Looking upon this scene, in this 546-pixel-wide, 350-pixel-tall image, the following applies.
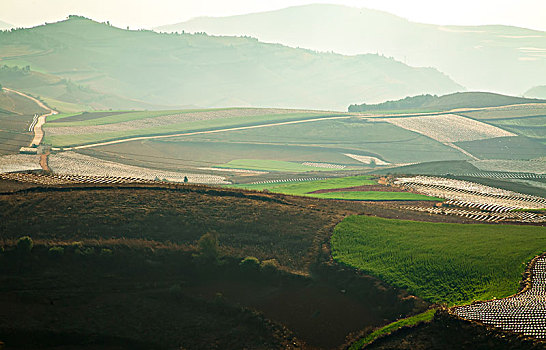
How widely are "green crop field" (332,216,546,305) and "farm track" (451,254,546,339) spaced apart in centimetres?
113

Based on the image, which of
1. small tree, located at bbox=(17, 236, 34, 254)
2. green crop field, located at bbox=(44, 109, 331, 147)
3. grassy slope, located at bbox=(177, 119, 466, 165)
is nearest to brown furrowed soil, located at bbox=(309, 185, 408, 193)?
small tree, located at bbox=(17, 236, 34, 254)

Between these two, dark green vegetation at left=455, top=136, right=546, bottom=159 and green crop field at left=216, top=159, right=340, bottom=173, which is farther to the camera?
dark green vegetation at left=455, top=136, right=546, bottom=159

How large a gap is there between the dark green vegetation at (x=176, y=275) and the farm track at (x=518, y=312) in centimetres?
378

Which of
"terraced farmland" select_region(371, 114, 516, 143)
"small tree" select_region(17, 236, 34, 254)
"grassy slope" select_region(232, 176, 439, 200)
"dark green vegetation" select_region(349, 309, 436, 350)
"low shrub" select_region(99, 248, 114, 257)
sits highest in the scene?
"terraced farmland" select_region(371, 114, 516, 143)

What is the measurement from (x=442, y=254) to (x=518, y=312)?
993 cm

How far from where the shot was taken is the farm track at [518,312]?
91.4 ft

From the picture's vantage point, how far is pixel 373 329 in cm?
3222

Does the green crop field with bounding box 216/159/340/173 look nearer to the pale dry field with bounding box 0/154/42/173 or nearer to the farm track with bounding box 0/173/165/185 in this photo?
the pale dry field with bounding box 0/154/42/173

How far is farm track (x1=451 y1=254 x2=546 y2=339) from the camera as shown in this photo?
27.8 m

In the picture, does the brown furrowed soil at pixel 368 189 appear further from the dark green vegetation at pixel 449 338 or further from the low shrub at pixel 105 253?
the dark green vegetation at pixel 449 338

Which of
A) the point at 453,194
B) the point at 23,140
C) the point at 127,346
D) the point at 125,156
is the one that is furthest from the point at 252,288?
the point at 23,140

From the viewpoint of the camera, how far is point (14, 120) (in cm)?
14838

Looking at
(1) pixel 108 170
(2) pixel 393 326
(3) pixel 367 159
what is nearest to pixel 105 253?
(2) pixel 393 326

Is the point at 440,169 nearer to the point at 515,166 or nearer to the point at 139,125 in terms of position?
the point at 515,166
